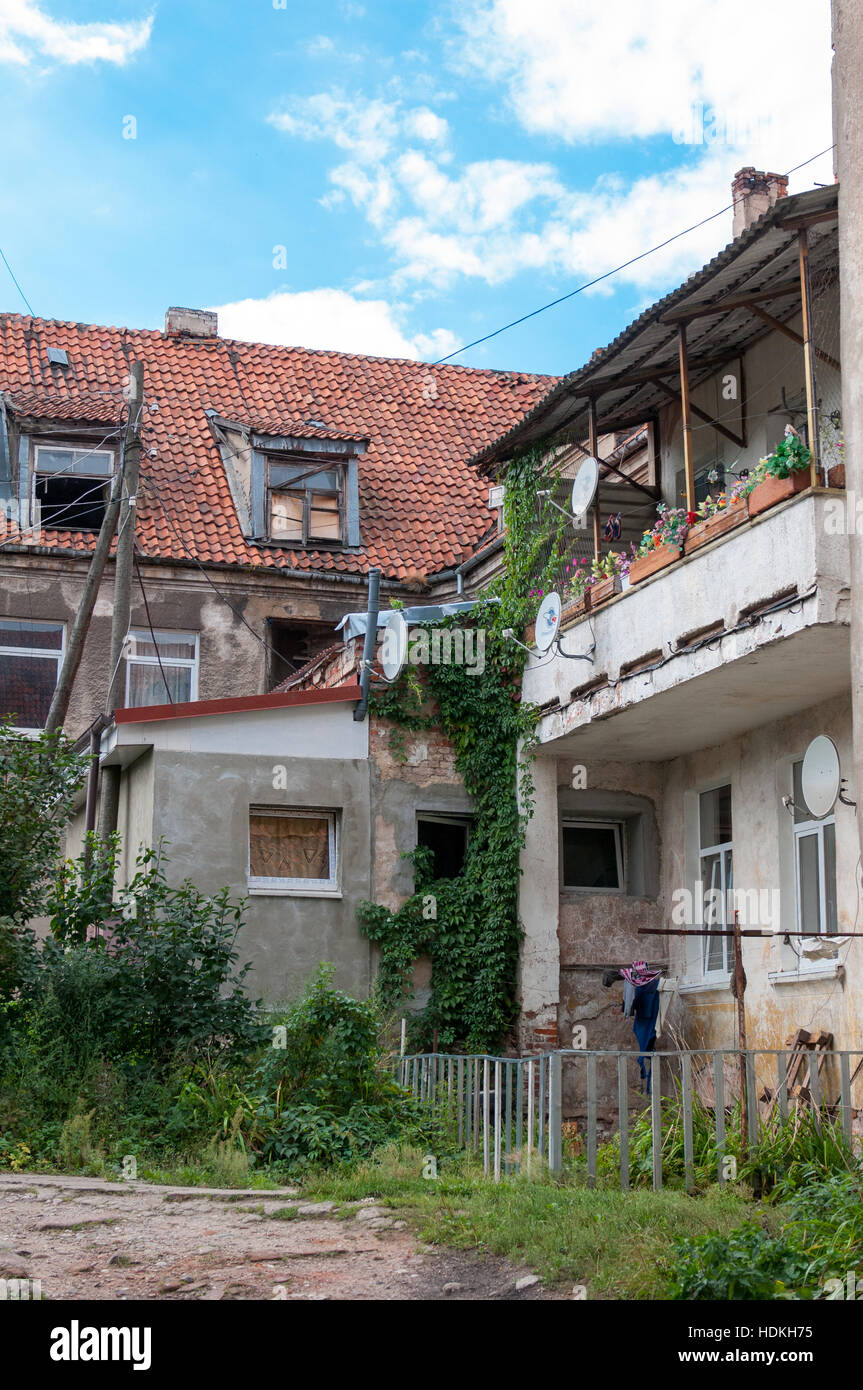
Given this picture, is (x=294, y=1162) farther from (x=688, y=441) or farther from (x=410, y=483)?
(x=410, y=483)

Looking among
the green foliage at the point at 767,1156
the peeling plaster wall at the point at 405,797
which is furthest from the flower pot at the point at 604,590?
the green foliage at the point at 767,1156

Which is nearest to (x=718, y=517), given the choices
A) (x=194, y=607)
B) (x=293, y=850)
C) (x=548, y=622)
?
(x=548, y=622)

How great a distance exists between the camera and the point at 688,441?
45.2 feet

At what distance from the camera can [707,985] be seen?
15.7 meters

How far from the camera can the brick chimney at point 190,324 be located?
85.8 feet

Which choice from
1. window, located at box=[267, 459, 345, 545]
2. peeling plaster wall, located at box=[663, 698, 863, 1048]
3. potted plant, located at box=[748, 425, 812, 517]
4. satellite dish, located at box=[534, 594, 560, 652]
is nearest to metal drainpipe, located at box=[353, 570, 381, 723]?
satellite dish, located at box=[534, 594, 560, 652]

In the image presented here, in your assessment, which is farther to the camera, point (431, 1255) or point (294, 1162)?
point (294, 1162)

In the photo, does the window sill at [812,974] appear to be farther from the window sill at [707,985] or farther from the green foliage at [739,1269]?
the green foliage at [739,1269]

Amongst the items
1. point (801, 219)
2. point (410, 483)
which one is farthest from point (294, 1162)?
point (410, 483)

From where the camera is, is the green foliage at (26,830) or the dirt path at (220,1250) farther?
the green foliage at (26,830)

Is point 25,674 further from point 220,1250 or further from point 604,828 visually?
point 220,1250

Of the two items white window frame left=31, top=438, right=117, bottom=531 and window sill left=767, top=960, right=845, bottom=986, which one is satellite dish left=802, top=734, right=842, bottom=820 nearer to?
window sill left=767, top=960, right=845, bottom=986

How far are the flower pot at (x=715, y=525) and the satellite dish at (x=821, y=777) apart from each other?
197cm

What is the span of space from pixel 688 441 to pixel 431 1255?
318 inches
